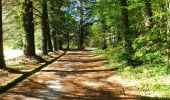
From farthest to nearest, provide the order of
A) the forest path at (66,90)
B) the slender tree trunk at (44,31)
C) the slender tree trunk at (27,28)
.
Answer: the slender tree trunk at (44,31)
the slender tree trunk at (27,28)
the forest path at (66,90)

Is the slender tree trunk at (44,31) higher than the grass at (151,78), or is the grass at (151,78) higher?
the slender tree trunk at (44,31)

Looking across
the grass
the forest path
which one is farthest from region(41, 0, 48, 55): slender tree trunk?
the forest path

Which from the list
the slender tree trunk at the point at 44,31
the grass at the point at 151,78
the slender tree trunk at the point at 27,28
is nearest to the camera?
the grass at the point at 151,78

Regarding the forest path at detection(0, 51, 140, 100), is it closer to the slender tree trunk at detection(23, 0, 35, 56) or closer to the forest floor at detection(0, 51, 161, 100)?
the forest floor at detection(0, 51, 161, 100)

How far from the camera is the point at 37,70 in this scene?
56.6 ft

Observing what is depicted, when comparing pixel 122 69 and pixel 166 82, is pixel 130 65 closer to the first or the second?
pixel 122 69

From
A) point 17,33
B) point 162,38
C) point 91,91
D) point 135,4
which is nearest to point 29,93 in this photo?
point 91,91

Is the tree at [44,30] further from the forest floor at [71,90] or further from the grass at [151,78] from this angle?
the forest floor at [71,90]

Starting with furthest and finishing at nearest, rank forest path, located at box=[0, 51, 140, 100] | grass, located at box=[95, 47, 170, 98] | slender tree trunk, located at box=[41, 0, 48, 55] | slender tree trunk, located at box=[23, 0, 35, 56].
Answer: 1. slender tree trunk, located at box=[41, 0, 48, 55]
2. slender tree trunk, located at box=[23, 0, 35, 56]
3. grass, located at box=[95, 47, 170, 98]
4. forest path, located at box=[0, 51, 140, 100]

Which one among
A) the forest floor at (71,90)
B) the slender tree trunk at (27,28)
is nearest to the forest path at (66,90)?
the forest floor at (71,90)

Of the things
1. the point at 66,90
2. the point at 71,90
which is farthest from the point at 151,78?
the point at 66,90

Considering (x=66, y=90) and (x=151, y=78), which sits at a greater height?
(x=151, y=78)

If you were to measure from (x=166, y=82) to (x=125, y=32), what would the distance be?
6899mm

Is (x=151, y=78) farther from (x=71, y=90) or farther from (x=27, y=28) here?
(x=27, y=28)
